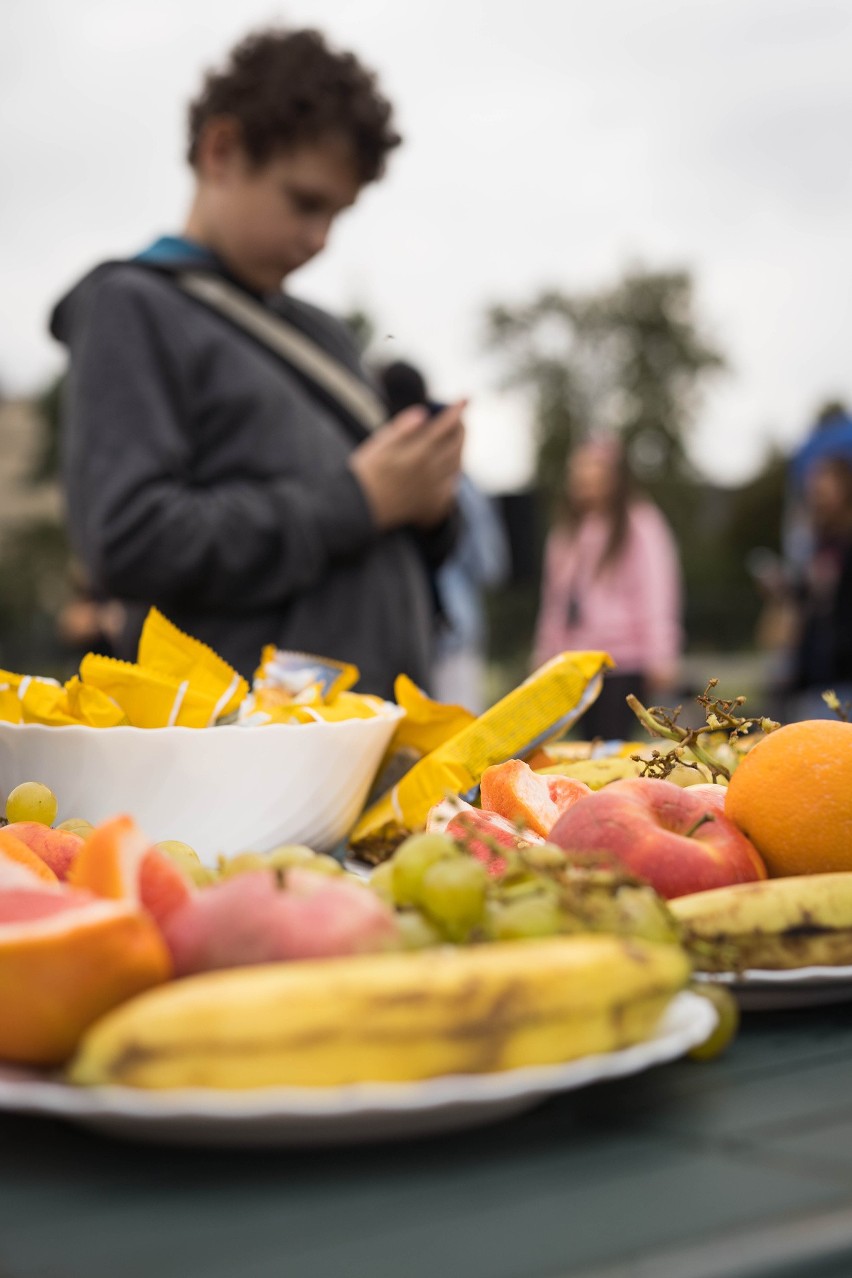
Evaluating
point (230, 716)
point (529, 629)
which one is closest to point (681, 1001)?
point (230, 716)

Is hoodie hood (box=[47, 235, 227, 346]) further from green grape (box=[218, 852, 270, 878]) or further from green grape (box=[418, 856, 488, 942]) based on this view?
green grape (box=[418, 856, 488, 942])

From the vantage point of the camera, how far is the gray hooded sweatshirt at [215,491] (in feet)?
7.23

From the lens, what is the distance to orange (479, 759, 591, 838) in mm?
1171

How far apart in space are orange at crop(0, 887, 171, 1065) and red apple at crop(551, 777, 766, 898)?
1.16 ft

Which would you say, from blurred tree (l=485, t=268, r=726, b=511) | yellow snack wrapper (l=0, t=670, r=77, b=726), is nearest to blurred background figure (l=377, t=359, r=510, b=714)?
yellow snack wrapper (l=0, t=670, r=77, b=726)

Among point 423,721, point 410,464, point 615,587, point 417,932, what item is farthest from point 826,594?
point 417,932

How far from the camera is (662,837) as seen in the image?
0.96 m

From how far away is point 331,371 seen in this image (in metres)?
2.45

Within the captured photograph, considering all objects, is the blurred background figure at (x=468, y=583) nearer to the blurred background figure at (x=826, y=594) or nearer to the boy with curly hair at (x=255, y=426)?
the blurred background figure at (x=826, y=594)

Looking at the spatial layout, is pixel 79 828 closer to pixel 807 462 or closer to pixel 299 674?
pixel 299 674

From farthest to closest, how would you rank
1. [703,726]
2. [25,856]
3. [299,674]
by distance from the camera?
[299,674]
[703,726]
[25,856]

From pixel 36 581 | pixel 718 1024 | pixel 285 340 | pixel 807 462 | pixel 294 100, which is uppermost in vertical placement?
pixel 294 100


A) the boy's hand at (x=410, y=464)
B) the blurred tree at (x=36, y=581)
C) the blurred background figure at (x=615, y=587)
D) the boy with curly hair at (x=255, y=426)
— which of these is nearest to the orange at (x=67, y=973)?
the boy with curly hair at (x=255, y=426)

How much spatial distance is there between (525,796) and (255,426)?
1.29 meters
